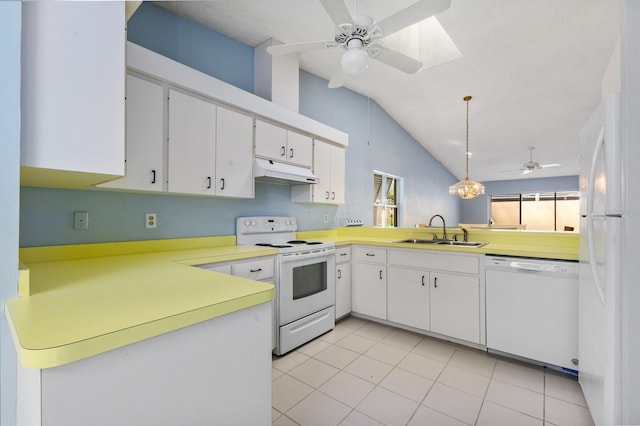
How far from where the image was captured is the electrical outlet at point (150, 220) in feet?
7.49

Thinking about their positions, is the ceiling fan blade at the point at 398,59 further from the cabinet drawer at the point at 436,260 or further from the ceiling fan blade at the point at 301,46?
the cabinet drawer at the point at 436,260

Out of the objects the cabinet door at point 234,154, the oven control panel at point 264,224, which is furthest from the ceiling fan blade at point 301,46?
the oven control panel at point 264,224

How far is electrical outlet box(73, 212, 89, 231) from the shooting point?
1.92 metres

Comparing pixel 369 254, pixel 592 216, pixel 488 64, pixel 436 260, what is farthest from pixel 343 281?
pixel 488 64

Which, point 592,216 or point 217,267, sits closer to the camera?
point 592,216

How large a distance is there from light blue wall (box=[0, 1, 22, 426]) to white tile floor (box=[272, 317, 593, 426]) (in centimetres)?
129

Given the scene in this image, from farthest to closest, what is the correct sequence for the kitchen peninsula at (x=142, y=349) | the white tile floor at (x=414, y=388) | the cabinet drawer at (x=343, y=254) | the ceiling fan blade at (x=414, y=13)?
the cabinet drawer at (x=343, y=254), the white tile floor at (x=414, y=388), the ceiling fan blade at (x=414, y=13), the kitchen peninsula at (x=142, y=349)

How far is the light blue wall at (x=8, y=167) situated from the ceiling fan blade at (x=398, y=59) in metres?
1.84

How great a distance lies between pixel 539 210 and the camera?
29.7 ft

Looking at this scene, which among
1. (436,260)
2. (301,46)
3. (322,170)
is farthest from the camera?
(322,170)

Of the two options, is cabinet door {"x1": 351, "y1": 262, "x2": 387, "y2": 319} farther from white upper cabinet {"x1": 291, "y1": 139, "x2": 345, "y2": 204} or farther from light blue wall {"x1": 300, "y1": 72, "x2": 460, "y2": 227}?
light blue wall {"x1": 300, "y1": 72, "x2": 460, "y2": 227}

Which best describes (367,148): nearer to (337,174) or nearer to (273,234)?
(337,174)

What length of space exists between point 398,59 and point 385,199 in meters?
3.48

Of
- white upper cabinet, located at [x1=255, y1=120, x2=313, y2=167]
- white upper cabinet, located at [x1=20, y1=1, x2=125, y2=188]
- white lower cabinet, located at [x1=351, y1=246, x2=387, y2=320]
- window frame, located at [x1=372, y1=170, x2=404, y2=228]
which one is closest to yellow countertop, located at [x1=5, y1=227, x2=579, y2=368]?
white upper cabinet, located at [x1=20, y1=1, x2=125, y2=188]
